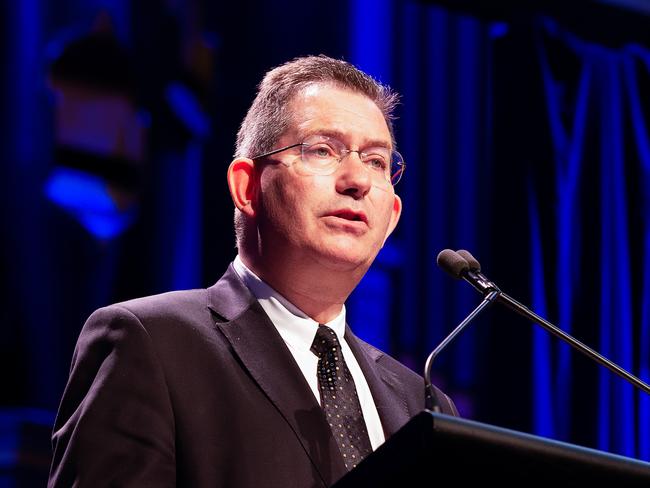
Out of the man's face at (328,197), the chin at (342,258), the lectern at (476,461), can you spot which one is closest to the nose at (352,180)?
the man's face at (328,197)

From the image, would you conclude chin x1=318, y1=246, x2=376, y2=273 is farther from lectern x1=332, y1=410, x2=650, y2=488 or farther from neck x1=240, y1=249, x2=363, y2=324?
lectern x1=332, y1=410, x2=650, y2=488

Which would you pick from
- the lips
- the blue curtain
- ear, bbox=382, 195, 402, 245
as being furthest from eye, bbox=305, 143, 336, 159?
the blue curtain

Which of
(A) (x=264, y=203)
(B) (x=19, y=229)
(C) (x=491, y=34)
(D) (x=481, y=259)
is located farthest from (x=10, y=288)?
(C) (x=491, y=34)

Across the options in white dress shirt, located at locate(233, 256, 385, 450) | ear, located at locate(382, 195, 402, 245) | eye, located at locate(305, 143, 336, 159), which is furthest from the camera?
ear, located at locate(382, 195, 402, 245)

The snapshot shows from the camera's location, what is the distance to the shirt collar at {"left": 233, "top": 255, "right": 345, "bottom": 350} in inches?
76.9

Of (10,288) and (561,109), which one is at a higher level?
(561,109)

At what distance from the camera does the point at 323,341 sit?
1.97 meters

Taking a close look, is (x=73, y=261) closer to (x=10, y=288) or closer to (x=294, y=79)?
(x=10, y=288)

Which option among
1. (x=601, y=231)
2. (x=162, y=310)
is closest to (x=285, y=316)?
(x=162, y=310)

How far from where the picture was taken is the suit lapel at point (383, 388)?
1.98 metres

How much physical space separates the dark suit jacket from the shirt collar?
0.25 ft

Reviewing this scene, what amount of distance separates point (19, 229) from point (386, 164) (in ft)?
5.60

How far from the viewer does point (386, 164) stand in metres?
2.12

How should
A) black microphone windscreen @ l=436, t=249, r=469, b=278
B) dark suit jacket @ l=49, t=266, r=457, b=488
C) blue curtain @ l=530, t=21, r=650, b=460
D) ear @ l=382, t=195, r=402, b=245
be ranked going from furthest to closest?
blue curtain @ l=530, t=21, r=650, b=460, ear @ l=382, t=195, r=402, b=245, black microphone windscreen @ l=436, t=249, r=469, b=278, dark suit jacket @ l=49, t=266, r=457, b=488
